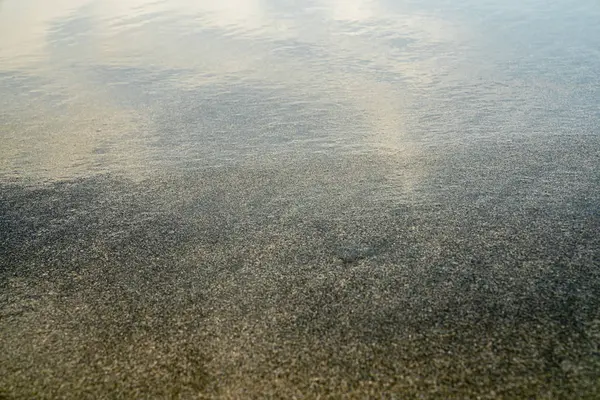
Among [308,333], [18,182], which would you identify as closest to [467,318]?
[308,333]

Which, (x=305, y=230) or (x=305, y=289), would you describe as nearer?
(x=305, y=289)

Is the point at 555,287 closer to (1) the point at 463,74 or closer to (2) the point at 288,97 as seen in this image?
(2) the point at 288,97

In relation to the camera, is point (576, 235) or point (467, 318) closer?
point (467, 318)

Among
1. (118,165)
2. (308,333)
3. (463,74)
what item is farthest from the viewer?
(463,74)

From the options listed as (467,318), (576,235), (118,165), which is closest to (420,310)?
(467,318)

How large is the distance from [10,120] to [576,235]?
3304 mm

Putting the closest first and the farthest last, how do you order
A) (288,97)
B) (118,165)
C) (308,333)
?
(308,333) < (118,165) < (288,97)

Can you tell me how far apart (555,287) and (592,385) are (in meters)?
0.37

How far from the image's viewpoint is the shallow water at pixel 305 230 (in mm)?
1198

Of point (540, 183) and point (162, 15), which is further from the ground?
point (162, 15)

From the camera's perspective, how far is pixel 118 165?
2.51 meters

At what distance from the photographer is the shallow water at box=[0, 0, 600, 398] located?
120cm

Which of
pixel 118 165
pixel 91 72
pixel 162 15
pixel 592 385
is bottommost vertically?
pixel 592 385

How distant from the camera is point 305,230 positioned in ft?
5.99
